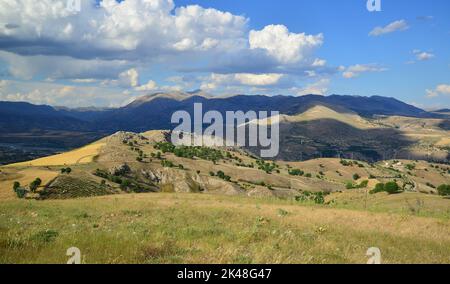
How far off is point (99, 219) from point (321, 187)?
154699mm

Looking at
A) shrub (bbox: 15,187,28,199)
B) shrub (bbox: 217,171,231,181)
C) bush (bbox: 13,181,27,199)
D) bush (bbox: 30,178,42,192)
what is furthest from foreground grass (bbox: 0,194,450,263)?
shrub (bbox: 217,171,231,181)

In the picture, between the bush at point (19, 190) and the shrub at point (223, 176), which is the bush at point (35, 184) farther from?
the shrub at point (223, 176)

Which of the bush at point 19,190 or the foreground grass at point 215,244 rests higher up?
the foreground grass at point 215,244

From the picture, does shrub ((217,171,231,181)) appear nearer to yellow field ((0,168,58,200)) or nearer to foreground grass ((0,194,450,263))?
yellow field ((0,168,58,200))

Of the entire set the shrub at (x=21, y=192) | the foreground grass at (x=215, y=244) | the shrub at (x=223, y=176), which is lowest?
the shrub at (x=223, y=176)

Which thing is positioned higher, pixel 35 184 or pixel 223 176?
pixel 35 184

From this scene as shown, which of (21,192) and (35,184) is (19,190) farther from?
(35,184)

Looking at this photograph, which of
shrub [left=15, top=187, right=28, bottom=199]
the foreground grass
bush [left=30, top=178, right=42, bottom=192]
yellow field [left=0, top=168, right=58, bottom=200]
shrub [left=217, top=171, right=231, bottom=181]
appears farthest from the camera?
shrub [left=217, top=171, right=231, bottom=181]

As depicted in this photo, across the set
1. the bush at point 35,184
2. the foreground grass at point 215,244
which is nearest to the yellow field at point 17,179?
the bush at point 35,184

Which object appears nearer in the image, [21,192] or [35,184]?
[21,192]

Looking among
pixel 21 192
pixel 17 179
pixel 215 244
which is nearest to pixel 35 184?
pixel 21 192

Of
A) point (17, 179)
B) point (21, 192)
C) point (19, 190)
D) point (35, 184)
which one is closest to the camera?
point (21, 192)
